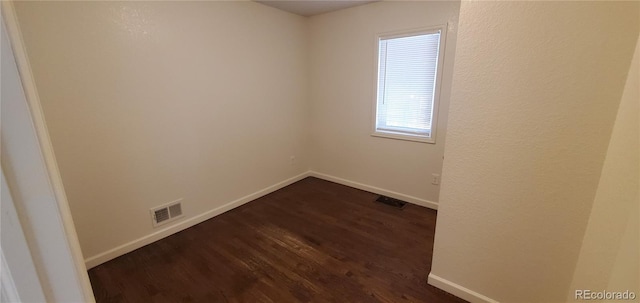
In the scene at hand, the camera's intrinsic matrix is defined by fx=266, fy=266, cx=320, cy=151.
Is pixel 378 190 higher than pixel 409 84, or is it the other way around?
pixel 409 84

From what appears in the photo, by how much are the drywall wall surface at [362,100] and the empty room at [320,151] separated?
22 millimetres

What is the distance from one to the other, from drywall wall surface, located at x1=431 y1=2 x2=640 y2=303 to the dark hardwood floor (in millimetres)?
508

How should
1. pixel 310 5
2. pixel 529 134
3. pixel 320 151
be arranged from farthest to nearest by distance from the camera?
pixel 320 151 < pixel 310 5 < pixel 529 134

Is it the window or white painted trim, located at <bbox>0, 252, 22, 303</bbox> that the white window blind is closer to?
the window

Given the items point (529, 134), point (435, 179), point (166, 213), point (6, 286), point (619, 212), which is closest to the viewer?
point (6, 286)

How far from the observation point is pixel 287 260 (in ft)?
6.97

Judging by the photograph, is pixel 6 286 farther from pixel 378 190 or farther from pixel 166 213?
pixel 378 190

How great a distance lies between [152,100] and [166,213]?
1.03m

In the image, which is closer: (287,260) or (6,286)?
(6,286)

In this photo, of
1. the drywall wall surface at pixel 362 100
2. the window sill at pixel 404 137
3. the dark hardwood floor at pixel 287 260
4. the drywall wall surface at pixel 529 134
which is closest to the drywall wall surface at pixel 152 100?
the dark hardwood floor at pixel 287 260

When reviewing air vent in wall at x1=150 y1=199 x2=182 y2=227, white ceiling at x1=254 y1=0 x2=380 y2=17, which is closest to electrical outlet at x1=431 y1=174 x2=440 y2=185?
white ceiling at x1=254 y1=0 x2=380 y2=17

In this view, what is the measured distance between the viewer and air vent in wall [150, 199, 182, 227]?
7.83 feet

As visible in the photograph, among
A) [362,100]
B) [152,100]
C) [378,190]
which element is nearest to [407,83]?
[362,100]

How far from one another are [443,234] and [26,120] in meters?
1.93
